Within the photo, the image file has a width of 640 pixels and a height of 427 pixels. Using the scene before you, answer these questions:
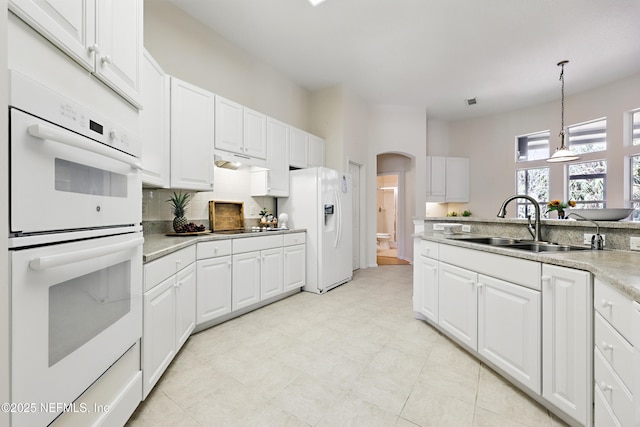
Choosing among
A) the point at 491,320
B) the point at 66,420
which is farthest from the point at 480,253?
the point at 66,420

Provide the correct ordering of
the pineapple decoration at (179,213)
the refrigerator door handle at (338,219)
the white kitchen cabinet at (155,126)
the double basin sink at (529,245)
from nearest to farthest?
the double basin sink at (529,245), the white kitchen cabinet at (155,126), the pineapple decoration at (179,213), the refrigerator door handle at (338,219)

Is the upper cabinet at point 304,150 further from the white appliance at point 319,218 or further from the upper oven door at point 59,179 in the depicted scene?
the upper oven door at point 59,179

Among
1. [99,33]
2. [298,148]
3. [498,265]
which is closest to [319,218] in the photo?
[298,148]

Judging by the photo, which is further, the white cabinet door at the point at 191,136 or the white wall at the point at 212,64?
the white wall at the point at 212,64

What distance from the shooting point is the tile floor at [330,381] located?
56.1 inches

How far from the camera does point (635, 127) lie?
443 centimetres

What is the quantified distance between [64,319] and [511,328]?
2157 millimetres

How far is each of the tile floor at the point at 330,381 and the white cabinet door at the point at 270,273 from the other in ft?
1.32

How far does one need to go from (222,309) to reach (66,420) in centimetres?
165

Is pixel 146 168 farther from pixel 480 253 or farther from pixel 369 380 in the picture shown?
pixel 480 253

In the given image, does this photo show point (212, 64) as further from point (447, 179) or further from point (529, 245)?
point (447, 179)

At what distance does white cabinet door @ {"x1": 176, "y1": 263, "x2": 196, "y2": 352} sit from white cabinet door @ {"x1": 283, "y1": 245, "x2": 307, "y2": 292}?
125cm

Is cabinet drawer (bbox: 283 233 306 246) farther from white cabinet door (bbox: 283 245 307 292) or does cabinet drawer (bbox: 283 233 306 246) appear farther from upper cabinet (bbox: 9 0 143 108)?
upper cabinet (bbox: 9 0 143 108)

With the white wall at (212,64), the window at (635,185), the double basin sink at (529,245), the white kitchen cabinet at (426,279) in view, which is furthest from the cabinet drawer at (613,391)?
the window at (635,185)
